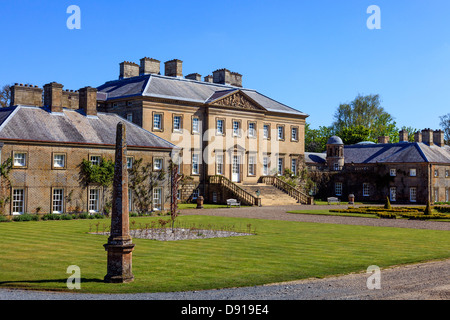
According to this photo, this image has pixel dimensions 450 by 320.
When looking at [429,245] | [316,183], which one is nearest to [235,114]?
[316,183]

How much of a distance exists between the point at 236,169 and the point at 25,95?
78.8 feet

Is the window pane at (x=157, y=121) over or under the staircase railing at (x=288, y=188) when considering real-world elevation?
over

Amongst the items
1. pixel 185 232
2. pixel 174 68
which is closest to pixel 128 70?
pixel 174 68

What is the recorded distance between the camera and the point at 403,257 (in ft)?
56.2

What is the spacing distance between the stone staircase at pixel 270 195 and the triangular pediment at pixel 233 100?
323 inches

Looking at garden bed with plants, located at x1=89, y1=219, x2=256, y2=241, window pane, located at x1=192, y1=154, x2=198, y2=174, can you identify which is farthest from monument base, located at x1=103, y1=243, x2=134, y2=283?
window pane, located at x1=192, y1=154, x2=198, y2=174

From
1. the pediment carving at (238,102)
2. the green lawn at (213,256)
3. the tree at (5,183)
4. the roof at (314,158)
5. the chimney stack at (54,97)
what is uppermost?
the pediment carving at (238,102)

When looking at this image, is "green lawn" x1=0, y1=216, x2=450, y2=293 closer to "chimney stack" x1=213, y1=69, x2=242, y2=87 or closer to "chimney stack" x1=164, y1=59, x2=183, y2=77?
"chimney stack" x1=164, y1=59, x2=183, y2=77

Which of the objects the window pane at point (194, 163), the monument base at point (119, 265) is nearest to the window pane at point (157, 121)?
the window pane at point (194, 163)

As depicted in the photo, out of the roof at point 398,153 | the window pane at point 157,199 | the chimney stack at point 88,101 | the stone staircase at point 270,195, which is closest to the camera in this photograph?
the chimney stack at point 88,101

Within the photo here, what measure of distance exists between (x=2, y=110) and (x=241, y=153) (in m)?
25.4

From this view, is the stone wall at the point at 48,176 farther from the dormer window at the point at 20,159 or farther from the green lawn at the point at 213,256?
the green lawn at the point at 213,256

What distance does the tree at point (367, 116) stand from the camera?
3590 inches

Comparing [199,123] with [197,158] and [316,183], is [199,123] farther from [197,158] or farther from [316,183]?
[316,183]
